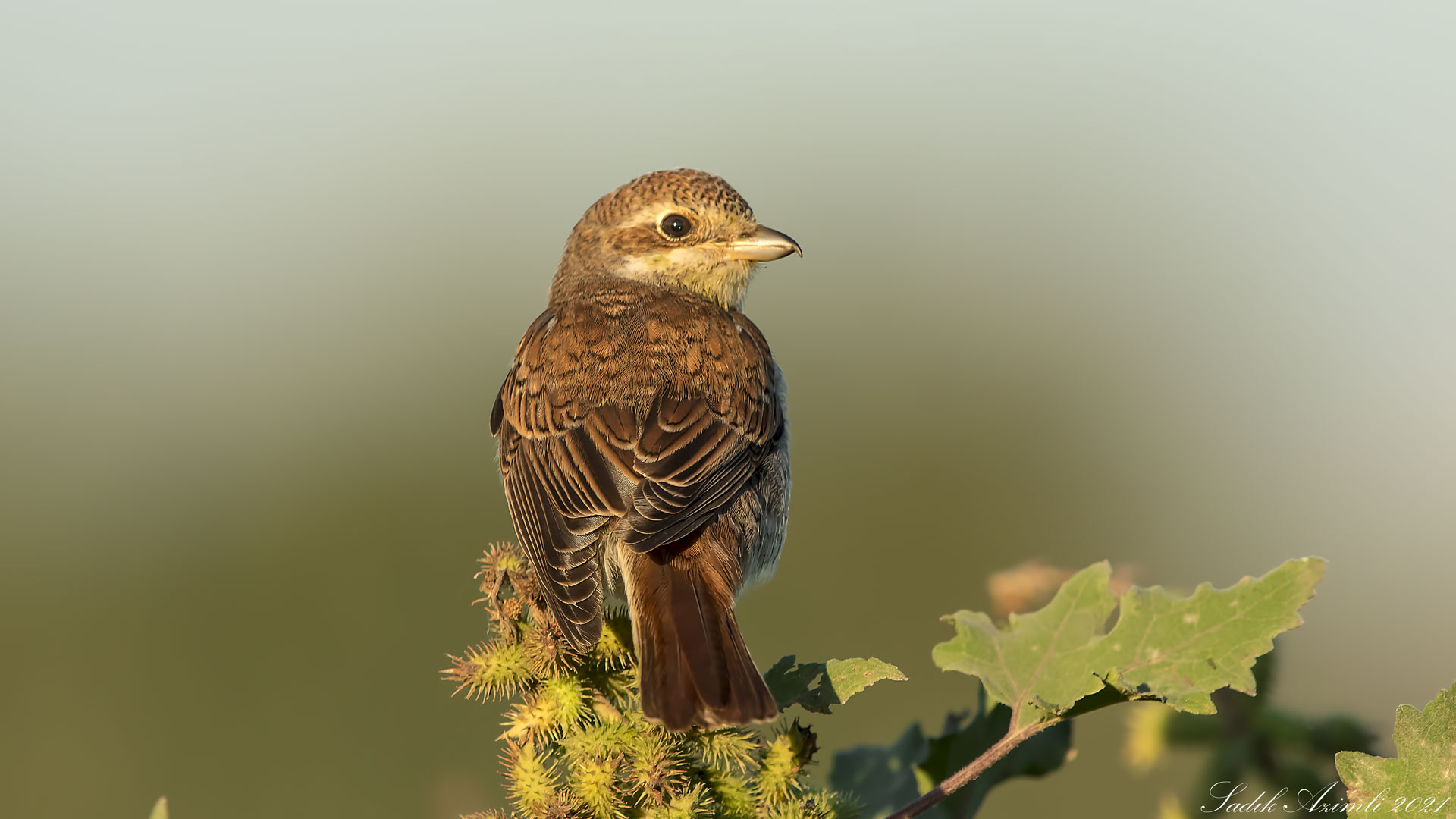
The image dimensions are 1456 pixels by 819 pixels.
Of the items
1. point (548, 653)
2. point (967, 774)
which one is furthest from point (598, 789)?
point (967, 774)

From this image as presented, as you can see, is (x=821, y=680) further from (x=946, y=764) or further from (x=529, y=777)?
(x=529, y=777)

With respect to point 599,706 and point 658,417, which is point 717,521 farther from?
point 599,706

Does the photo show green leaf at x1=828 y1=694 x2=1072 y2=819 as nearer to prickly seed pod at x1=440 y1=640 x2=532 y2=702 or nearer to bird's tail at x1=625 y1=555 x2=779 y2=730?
bird's tail at x1=625 y1=555 x2=779 y2=730

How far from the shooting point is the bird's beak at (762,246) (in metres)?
4.67

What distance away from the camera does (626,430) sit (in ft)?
12.4

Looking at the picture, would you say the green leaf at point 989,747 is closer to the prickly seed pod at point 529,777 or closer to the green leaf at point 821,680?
the green leaf at point 821,680

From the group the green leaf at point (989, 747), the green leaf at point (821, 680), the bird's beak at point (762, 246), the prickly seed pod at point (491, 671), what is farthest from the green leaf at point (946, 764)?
the bird's beak at point (762, 246)

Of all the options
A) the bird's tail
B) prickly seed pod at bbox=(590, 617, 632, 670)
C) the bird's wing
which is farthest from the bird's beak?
prickly seed pod at bbox=(590, 617, 632, 670)

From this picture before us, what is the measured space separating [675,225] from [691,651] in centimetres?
263

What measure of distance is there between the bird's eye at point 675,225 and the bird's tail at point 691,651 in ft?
6.10

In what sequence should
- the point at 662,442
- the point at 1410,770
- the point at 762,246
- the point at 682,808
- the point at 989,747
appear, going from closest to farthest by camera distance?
the point at 1410,770, the point at 682,808, the point at 989,747, the point at 662,442, the point at 762,246

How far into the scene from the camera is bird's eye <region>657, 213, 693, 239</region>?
16.0 ft

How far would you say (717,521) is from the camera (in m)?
3.71

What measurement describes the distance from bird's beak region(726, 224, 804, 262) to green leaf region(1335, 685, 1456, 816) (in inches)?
121
